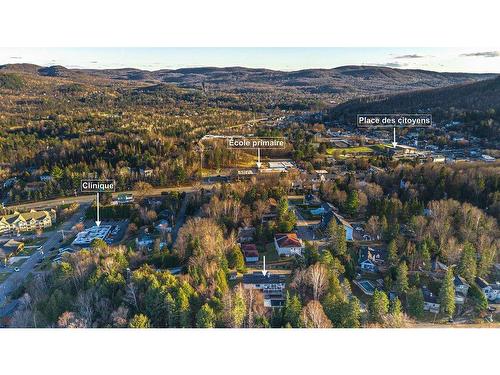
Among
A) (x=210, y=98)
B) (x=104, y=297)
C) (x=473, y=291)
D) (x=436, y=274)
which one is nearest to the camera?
(x=104, y=297)

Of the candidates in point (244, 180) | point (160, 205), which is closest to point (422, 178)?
point (244, 180)

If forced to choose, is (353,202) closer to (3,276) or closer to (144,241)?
(144,241)

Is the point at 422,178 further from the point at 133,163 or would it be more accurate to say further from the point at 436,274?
the point at 133,163

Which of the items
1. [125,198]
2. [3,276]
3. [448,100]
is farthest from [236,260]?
[448,100]

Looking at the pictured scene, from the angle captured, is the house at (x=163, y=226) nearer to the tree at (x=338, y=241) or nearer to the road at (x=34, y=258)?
the road at (x=34, y=258)

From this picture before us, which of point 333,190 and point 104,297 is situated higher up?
point 333,190

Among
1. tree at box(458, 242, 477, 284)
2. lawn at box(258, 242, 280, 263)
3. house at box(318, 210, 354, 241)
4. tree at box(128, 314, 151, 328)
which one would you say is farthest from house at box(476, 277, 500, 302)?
tree at box(128, 314, 151, 328)

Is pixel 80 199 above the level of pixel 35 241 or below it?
above
